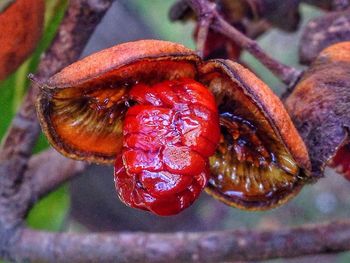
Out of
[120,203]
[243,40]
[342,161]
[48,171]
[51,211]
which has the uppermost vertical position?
[243,40]

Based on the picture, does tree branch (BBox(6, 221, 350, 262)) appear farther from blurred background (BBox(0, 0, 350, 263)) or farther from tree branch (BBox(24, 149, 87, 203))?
blurred background (BBox(0, 0, 350, 263))

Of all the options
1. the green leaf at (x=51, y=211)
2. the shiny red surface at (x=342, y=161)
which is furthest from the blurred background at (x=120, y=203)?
the shiny red surface at (x=342, y=161)

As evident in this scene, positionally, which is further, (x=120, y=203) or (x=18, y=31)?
(x=120, y=203)

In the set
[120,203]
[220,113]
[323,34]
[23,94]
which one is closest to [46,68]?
[23,94]

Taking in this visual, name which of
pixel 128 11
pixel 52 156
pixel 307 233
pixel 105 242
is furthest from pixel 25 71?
pixel 128 11

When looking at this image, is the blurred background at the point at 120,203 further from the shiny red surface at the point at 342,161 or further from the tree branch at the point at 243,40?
the shiny red surface at the point at 342,161

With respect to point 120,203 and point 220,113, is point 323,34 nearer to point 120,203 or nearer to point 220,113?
point 220,113

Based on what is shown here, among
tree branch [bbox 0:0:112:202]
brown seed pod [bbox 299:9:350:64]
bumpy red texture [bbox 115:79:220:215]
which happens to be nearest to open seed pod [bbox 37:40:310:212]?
bumpy red texture [bbox 115:79:220:215]
